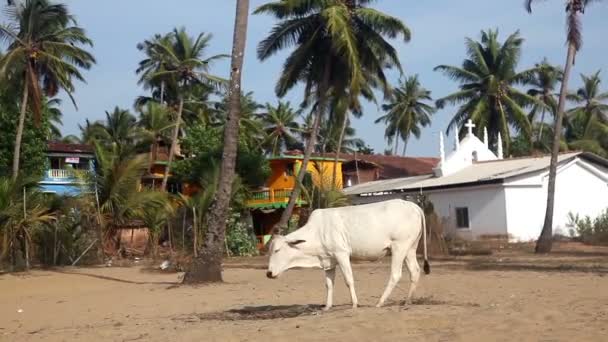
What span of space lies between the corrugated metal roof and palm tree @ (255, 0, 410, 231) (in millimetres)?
6333

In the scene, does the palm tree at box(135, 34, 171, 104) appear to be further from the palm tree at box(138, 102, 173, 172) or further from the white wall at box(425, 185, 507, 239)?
the white wall at box(425, 185, 507, 239)

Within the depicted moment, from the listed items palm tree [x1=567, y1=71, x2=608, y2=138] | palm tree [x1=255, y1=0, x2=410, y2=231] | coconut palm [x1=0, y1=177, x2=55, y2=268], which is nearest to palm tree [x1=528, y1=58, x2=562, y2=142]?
palm tree [x1=567, y1=71, x2=608, y2=138]

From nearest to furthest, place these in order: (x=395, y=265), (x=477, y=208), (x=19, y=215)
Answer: (x=395, y=265) < (x=19, y=215) < (x=477, y=208)

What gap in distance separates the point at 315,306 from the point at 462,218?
23523mm

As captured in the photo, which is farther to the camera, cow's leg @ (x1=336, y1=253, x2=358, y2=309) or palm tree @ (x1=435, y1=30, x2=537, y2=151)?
palm tree @ (x1=435, y1=30, x2=537, y2=151)

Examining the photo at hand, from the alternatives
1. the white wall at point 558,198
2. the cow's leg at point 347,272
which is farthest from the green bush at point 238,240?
the cow's leg at point 347,272

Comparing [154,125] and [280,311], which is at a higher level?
[154,125]

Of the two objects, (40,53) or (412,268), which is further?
(40,53)

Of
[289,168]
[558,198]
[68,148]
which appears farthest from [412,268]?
[68,148]

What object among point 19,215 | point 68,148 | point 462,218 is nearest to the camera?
point 19,215

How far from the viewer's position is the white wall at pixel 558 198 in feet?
105

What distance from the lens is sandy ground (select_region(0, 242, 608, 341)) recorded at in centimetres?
833

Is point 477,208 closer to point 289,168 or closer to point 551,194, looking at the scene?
point 551,194

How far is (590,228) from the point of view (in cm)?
3203
